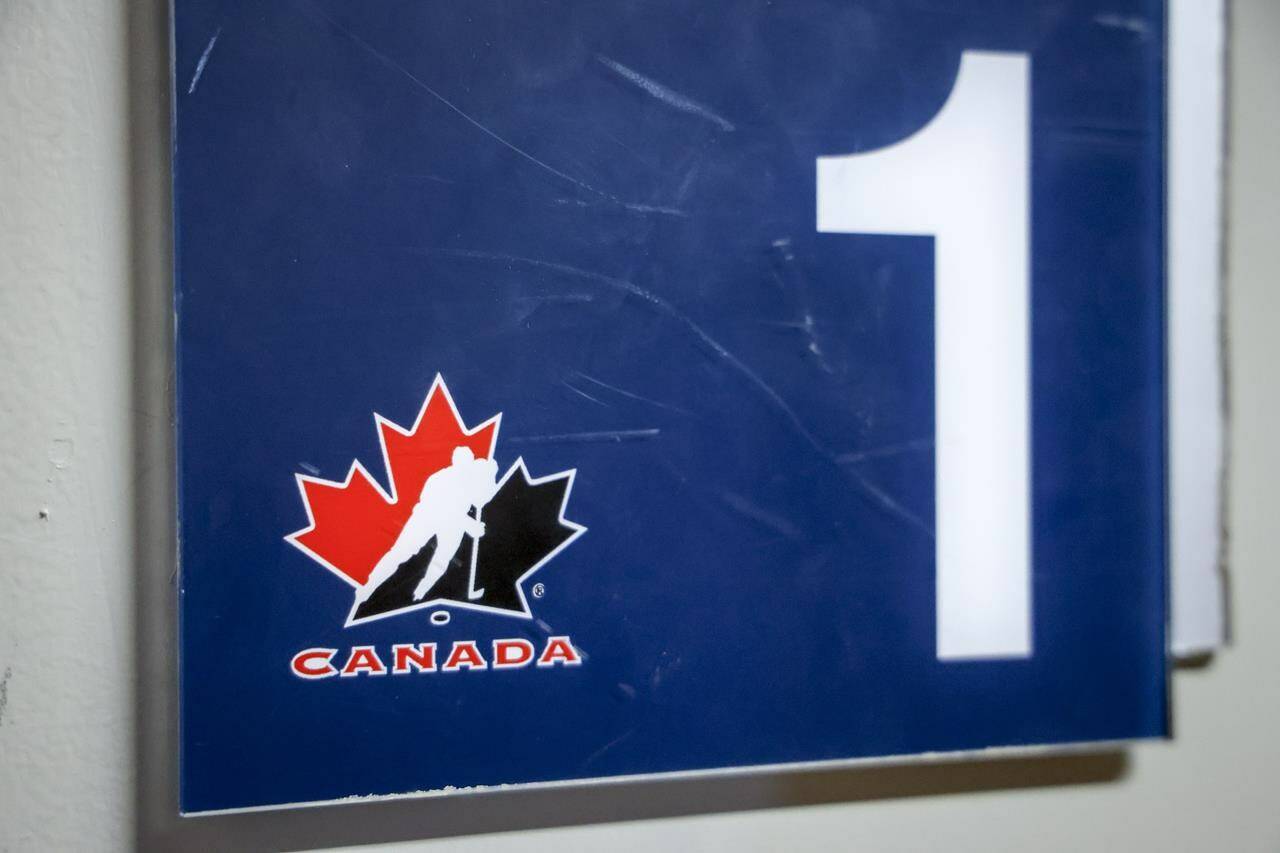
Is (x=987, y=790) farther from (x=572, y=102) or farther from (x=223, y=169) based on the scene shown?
(x=223, y=169)

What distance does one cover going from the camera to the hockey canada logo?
774mm

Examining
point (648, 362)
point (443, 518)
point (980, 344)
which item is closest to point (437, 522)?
point (443, 518)

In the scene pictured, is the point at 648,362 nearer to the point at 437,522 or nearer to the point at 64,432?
the point at 437,522

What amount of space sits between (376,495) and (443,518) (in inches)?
2.3

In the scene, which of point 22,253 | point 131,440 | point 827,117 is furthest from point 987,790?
point 22,253

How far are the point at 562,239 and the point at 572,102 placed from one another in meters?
0.12

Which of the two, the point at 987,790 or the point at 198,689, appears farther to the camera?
the point at 987,790

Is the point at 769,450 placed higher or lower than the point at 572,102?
lower

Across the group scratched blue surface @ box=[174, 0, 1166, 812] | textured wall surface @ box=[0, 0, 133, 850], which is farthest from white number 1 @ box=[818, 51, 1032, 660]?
textured wall surface @ box=[0, 0, 133, 850]

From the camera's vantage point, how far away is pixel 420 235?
0.78m

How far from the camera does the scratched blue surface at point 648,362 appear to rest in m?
0.76

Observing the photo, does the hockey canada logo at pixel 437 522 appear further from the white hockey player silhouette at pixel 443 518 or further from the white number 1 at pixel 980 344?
the white number 1 at pixel 980 344

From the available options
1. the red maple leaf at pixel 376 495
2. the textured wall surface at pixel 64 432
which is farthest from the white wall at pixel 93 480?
the red maple leaf at pixel 376 495

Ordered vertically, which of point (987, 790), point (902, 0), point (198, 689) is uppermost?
point (902, 0)
